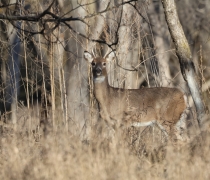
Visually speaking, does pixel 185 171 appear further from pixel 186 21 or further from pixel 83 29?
pixel 186 21

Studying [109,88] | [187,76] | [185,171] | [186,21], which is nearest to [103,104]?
[109,88]

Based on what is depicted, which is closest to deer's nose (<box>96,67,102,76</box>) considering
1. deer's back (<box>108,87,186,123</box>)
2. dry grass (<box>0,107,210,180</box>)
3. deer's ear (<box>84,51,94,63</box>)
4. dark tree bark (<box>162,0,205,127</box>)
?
deer's ear (<box>84,51,94,63</box>)

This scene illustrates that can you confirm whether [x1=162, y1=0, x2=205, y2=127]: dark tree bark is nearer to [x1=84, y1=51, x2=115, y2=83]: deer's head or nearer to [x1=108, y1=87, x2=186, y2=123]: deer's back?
[x1=108, y1=87, x2=186, y2=123]: deer's back

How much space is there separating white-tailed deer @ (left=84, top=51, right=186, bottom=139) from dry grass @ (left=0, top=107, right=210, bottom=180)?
1.48m

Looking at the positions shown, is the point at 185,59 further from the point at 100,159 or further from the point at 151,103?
the point at 151,103

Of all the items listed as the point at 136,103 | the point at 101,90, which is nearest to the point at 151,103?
the point at 136,103

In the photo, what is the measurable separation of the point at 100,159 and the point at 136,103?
11.8ft

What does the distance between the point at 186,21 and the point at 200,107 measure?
11550mm

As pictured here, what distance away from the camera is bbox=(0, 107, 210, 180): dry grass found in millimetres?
5789

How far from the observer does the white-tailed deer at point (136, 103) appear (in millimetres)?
8977

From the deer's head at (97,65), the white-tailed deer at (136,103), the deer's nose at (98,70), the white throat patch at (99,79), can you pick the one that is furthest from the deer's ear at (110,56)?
the white throat patch at (99,79)

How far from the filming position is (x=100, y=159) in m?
6.09

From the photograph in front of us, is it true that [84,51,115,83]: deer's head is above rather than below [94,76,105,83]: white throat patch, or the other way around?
above

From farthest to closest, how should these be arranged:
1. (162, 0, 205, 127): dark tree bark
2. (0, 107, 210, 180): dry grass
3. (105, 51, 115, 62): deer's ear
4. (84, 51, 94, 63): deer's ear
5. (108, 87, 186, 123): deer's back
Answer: (108, 87, 186, 123): deer's back, (84, 51, 94, 63): deer's ear, (105, 51, 115, 62): deer's ear, (162, 0, 205, 127): dark tree bark, (0, 107, 210, 180): dry grass
